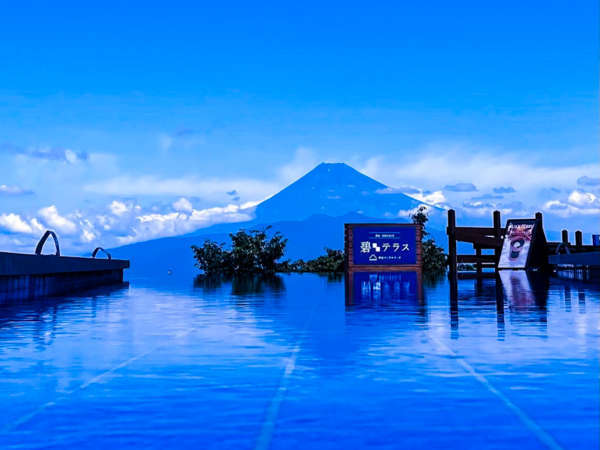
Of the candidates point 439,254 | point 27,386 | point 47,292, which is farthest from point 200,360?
point 439,254

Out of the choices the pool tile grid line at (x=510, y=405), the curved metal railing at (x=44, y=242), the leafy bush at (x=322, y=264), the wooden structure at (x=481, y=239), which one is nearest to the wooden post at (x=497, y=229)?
the wooden structure at (x=481, y=239)

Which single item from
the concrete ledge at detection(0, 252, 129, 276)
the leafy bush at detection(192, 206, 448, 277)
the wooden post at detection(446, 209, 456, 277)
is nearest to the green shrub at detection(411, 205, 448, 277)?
the leafy bush at detection(192, 206, 448, 277)

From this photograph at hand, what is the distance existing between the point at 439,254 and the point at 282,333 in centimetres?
6559

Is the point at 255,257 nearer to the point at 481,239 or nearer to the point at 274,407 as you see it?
the point at 481,239

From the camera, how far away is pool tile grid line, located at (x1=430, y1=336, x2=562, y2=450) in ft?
20.8

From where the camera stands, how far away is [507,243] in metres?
59.1

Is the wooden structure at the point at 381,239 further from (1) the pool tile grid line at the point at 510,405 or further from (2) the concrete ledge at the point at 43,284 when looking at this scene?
(1) the pool tile grid line at the point at 510,405

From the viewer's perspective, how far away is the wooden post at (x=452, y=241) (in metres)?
53.8

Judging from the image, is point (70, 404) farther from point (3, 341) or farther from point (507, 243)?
point (507, 243)

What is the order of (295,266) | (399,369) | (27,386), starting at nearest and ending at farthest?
(27,386)
(399,369)
(295,266)

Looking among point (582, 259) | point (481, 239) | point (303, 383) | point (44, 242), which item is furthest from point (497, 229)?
point (303, 383)

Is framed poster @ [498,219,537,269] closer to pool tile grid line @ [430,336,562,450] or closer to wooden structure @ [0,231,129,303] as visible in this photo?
wooden structure @ [0,231,129,303]

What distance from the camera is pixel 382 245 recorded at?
210 feet

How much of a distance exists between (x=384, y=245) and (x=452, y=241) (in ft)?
31.6
